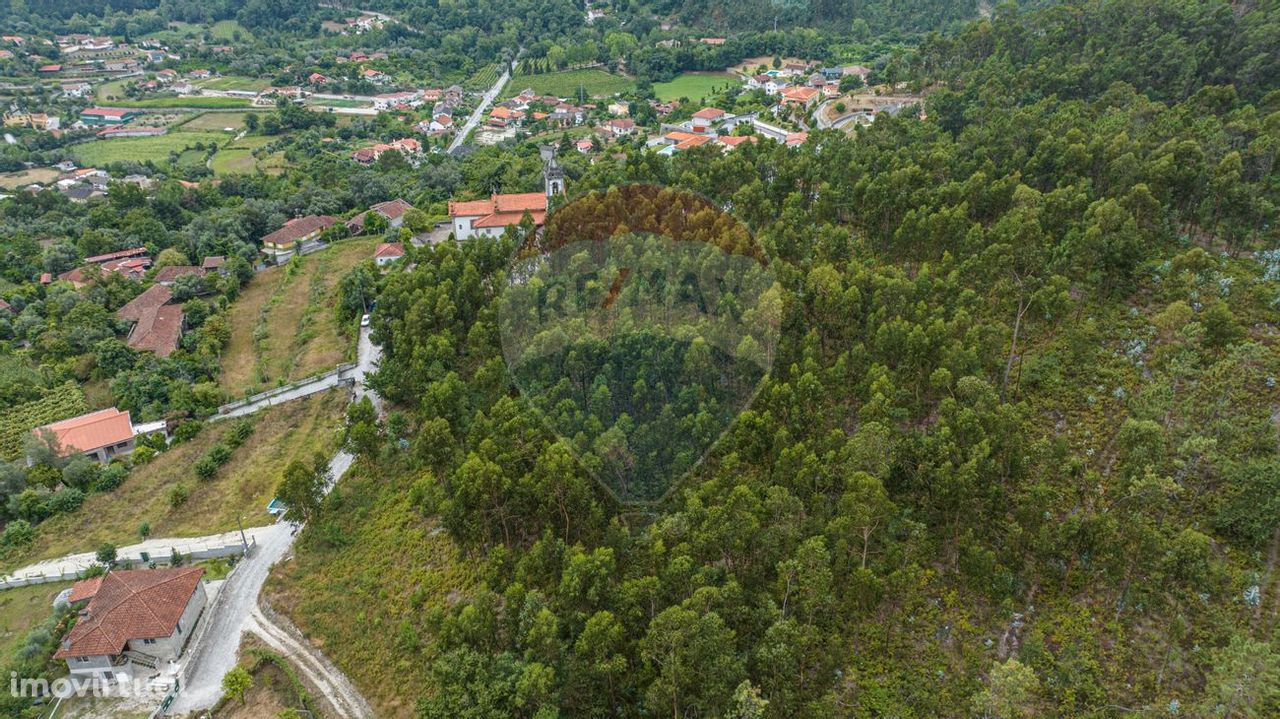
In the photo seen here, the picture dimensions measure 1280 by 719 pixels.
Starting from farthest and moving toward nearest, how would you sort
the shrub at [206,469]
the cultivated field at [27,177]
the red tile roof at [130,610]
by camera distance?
the cultivated field at [27,177] → the shrub at [206,469] → the red tile roof at [130,610]

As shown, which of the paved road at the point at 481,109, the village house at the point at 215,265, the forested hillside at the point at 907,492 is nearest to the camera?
the forested hillside at the point at 907,492

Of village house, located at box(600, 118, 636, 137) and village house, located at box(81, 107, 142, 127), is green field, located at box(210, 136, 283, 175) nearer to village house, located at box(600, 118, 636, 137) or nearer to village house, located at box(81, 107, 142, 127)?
village house, located at box(81, 107, 142, 127)

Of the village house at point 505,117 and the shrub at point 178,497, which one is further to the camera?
the village house at point 505,117

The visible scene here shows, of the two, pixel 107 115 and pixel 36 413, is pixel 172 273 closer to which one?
pixel 36 413

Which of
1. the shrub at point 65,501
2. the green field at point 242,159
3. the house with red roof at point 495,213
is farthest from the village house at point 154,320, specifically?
the green field at point 242,159

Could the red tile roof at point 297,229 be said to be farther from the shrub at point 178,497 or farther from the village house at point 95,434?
the shrub at point 178,497

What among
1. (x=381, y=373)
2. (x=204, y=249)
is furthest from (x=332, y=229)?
(x=381, y=373)

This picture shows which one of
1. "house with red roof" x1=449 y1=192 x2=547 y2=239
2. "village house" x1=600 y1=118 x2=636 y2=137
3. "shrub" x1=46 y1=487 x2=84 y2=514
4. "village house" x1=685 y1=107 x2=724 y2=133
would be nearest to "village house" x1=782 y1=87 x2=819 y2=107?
"village house" x1=685 y1=107 x2=724 y2=133
